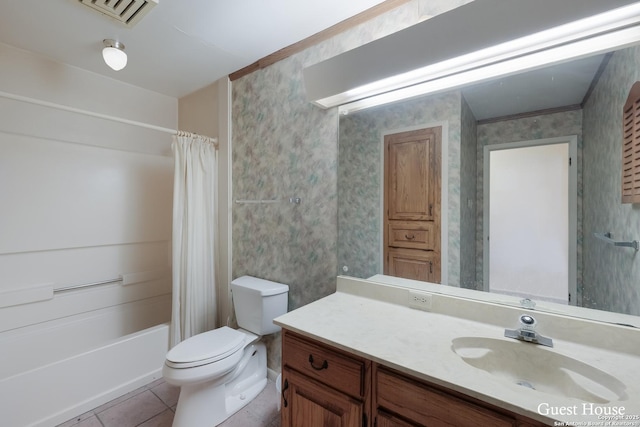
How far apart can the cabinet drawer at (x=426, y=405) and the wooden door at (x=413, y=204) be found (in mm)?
604

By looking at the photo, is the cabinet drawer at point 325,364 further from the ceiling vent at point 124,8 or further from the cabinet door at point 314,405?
the ceiling vent at point 124,8

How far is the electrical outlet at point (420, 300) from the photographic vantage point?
128 cm

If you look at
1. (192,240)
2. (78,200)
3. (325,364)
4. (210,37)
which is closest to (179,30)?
(210,37)

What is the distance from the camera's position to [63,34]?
1717mm

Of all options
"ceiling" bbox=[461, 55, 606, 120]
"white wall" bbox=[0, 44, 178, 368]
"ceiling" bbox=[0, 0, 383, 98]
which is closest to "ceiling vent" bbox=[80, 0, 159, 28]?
"ceiling" bbox=[0, 0, 383, 98]

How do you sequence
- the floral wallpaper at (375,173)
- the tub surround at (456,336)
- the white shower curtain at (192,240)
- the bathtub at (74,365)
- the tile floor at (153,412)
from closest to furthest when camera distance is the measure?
the tub surround at (456,336) → the floral wallpaper at (375,173) → the bathtub at (74,365) → the tile floor at (153,412) → the white shower curtain at (192,240)

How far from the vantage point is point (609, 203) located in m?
1.00

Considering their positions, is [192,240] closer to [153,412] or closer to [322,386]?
[153,412]

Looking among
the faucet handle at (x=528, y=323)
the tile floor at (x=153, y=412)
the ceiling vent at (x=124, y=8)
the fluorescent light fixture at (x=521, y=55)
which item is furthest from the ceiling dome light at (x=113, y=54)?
the faucet handle at (x=528, y=323)

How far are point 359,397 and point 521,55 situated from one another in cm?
142

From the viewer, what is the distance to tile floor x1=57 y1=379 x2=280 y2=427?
1607mm

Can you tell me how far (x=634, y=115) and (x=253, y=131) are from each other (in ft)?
6.52

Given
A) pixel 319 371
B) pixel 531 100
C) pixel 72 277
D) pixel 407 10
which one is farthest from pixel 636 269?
pixel 72 277

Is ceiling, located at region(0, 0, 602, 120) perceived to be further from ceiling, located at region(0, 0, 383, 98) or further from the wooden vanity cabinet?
the wooden vanity cabinet
